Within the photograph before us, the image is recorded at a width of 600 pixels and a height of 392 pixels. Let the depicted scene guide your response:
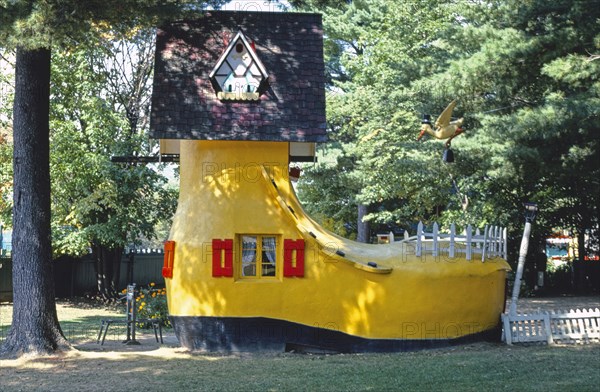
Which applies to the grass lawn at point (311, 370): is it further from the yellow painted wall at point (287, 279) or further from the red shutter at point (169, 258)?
the red shutter at point (169, 258)

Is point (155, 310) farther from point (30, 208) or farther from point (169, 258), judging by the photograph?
point (30, 208)

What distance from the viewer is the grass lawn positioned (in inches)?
455

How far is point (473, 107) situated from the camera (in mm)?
22062

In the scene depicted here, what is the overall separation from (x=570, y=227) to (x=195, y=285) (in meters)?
20.8

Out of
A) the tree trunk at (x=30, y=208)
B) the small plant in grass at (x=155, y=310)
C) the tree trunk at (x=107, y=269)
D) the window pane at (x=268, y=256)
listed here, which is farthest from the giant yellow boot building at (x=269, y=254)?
the tree trunk at (x=107, y=269)

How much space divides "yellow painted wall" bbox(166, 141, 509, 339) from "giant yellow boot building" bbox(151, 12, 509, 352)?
2 centimetres

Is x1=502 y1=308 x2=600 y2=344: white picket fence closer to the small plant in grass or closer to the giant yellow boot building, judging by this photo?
the giant yellow boot building

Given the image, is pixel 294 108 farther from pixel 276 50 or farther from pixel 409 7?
pixel 409 7

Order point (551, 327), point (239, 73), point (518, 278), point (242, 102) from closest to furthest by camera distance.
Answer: point (239, 73) → point (242, 102) → point (551, 327) → point (518, 278)

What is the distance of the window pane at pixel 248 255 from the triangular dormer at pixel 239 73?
2.91 m

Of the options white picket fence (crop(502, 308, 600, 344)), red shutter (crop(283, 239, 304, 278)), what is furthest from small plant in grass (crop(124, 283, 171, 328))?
white picket fence (crop(502, 308, 600, 344))

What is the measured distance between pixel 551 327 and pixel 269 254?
20.6 ft

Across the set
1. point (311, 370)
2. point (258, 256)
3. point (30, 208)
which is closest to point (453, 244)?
point (258, 256)

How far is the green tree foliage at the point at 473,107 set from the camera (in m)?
17.8
